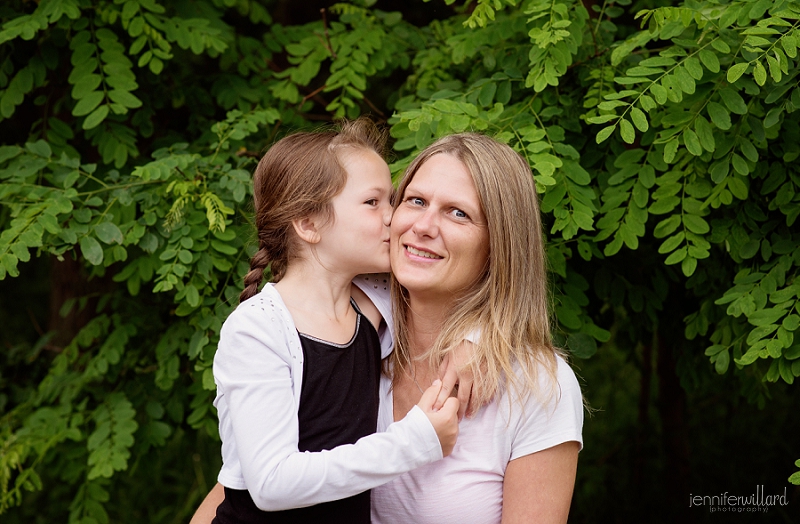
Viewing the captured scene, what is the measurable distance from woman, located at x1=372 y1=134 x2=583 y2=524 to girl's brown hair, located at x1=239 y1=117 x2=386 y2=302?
0.20 m

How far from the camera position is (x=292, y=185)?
83.0 inches

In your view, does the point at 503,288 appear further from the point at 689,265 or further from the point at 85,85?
the point at 85,85

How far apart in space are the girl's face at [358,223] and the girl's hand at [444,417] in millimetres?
403

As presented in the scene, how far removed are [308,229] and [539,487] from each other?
878 millimetres

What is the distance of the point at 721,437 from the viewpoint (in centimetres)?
472

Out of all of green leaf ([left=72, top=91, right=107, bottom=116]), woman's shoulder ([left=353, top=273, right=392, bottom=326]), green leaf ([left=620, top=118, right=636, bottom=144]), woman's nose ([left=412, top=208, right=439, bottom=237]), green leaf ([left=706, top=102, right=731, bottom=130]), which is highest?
green leaf ([left=72, top=91, right=107, bottom=116])

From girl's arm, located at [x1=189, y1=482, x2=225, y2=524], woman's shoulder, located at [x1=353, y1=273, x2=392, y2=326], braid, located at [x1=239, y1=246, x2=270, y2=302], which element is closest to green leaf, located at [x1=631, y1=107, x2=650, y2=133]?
woman's shoulder, located at [x1=353, y1=273, x2=392, y2=326]

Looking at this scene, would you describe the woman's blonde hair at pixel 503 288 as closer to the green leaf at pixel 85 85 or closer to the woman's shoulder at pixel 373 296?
the woman's shoulder at pixel 373 296

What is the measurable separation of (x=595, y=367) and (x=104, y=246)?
356 cm

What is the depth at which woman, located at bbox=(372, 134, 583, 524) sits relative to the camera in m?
1.93

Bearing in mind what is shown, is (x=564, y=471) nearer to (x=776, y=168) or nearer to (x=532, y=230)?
(x=532, y=230)

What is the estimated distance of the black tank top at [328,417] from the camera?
1918mm

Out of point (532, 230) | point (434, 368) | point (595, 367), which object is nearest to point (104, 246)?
point (434, 368)

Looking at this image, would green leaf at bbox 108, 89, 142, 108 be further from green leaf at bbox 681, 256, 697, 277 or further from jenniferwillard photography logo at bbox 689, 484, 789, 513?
jenniferwillard photography logo at bbox 689, 484, 789, 513
